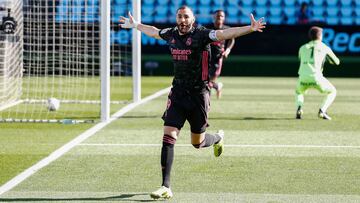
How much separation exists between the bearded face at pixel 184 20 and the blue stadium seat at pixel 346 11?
96.5ft

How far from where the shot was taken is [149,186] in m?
9.95

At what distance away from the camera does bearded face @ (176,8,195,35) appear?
9633mm

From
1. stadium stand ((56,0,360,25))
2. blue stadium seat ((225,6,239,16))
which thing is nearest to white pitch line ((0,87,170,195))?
stadium stand ((56,0,360,25))

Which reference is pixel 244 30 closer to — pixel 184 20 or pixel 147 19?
pixel 184 20

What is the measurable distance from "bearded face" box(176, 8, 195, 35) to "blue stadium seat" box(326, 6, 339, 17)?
29.3 m

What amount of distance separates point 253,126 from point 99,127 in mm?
2554

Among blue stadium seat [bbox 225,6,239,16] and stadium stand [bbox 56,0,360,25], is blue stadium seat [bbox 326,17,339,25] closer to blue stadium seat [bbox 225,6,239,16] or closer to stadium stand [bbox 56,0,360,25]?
stadium stand [bbox 56,0,360,25]

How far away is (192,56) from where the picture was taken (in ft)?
32.2

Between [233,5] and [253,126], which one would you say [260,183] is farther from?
[233,5]

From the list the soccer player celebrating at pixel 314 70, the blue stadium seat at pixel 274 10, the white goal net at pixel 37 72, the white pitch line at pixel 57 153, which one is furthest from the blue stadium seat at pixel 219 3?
the soccer player celebrating at pixel 314 70

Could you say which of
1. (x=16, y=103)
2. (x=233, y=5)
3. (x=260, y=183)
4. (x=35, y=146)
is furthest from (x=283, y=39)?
(x=260, y=183)

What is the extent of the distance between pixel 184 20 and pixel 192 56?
15.0 inches

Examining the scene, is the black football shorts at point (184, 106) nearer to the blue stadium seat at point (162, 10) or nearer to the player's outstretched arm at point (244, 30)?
the player's outstretched arm at point (244, 30)

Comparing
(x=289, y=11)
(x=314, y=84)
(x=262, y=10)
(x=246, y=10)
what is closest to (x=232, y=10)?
(x=246, y=10)
